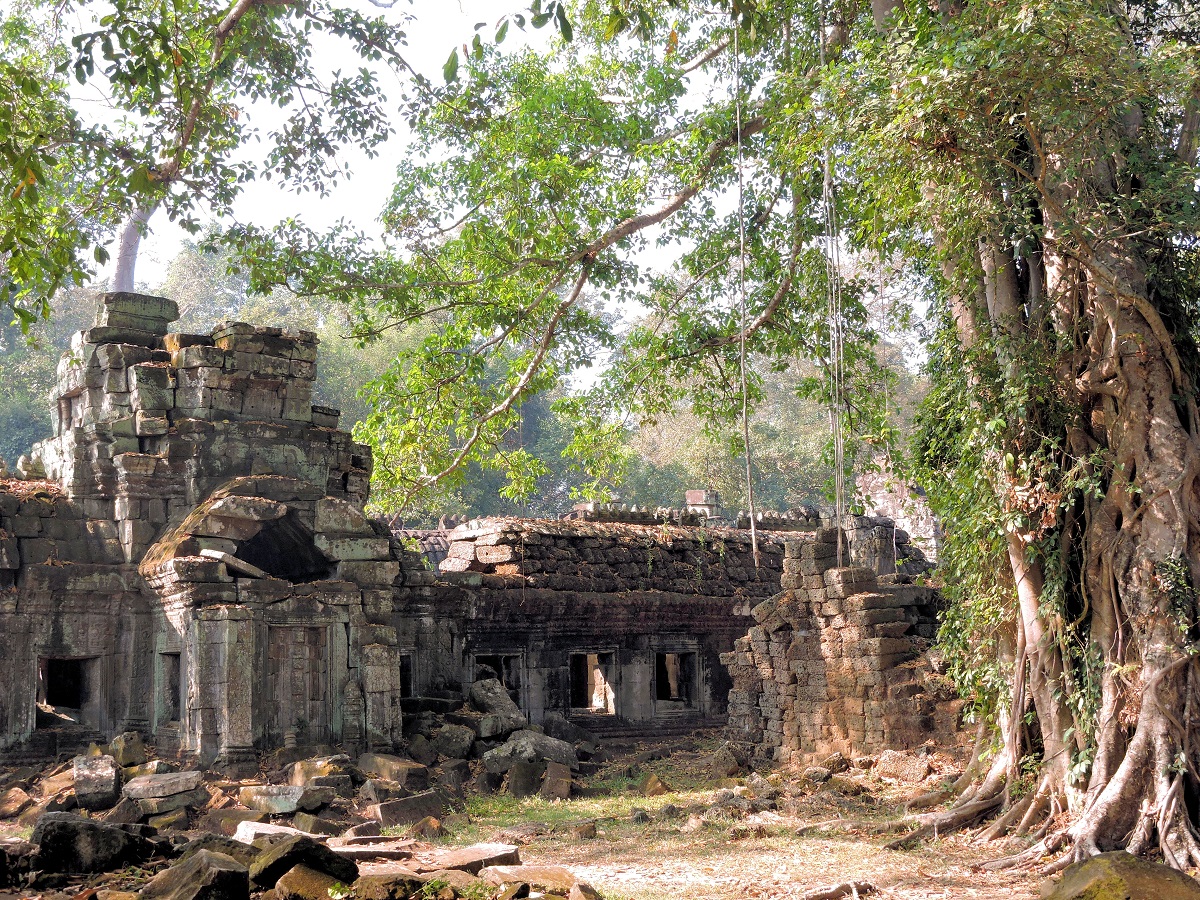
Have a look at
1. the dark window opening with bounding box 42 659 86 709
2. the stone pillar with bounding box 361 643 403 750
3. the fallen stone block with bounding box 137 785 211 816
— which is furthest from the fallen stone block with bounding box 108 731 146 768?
the stone pillar with bounding box 361 643 403 750

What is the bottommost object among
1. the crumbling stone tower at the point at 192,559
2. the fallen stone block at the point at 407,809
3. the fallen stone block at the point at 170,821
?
the fallen stone block at the point at 407,809

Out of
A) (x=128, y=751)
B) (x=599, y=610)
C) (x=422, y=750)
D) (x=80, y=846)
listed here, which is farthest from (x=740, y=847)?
(x=599, y=610)

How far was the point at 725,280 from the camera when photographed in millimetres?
14469

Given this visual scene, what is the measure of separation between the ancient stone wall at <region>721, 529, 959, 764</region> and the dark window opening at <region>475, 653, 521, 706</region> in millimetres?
3580

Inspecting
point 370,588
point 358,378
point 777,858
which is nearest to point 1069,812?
point 777,858

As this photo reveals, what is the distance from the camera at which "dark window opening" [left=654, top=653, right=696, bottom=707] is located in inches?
704

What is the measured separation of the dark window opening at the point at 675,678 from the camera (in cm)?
1788

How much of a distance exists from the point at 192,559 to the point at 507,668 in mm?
6140

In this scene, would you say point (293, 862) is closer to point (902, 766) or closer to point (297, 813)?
point (297, 813)

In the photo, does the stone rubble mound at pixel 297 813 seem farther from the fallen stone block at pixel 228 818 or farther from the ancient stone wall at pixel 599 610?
the ancient stone wall at pixel 599 610

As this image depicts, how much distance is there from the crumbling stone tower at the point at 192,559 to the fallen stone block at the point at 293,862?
4.34 m

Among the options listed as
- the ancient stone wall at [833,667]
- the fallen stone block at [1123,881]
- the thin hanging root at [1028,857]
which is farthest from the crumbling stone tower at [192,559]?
the fallen stone block at [1123,881]

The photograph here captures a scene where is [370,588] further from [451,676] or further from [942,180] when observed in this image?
[942,180]

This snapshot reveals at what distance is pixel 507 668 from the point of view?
51.9 ft
